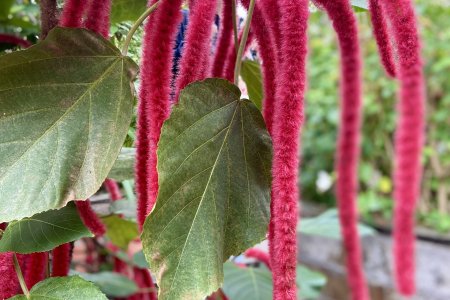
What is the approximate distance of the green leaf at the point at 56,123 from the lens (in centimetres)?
43

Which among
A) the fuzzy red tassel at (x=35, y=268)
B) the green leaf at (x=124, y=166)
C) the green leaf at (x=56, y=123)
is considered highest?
the green leaf at (x=56, y=123)

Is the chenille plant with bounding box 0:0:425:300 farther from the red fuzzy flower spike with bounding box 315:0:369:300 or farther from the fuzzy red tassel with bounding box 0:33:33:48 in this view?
the fuzzy red tassel with bounding box 0:33:33:48

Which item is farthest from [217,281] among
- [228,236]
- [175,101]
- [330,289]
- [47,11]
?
[330,289]

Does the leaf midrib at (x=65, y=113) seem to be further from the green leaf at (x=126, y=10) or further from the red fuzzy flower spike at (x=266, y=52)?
the green leaf at (x=126, y=10)

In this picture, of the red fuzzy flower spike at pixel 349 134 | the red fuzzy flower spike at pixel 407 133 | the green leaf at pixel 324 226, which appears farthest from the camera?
the green leaf at pixel 324 226

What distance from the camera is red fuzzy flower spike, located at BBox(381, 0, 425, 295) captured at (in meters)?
0.35

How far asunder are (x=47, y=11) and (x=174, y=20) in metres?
0.17

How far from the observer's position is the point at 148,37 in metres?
0.45

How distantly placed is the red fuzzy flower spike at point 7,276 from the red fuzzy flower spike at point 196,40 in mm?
196

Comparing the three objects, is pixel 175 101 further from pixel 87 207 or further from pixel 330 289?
pixel 330 289

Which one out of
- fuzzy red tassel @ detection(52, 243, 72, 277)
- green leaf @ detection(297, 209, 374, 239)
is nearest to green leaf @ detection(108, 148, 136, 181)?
fuzzy red tassel @ detection(52, 243, 72, 277)

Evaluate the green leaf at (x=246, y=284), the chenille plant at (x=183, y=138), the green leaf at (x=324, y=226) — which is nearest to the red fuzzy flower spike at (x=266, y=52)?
the chenille plant at (x=183, y=138)

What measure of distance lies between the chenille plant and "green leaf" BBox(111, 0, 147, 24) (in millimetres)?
193

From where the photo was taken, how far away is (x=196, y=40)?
43cm
